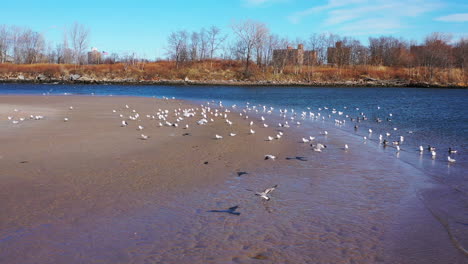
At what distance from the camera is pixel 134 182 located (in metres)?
8.25

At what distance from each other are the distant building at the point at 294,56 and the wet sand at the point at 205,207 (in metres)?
91.7

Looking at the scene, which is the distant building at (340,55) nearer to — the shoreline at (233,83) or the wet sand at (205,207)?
the shoreline at (233,83)

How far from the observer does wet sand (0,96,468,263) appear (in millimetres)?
5188

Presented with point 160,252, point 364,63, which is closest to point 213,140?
point 160,252

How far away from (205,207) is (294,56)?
105 m

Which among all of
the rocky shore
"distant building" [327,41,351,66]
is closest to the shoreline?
the rocky shore

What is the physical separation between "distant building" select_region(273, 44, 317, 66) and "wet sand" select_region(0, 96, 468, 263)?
301 ft

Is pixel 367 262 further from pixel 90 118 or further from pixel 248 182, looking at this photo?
pixel 90 118

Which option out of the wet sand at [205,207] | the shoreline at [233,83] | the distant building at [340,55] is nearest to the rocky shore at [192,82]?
the shoreline at [233,83]

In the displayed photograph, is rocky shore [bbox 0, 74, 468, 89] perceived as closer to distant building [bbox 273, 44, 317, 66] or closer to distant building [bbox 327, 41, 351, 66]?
distant building [bbox 273, 44, 317, 66]

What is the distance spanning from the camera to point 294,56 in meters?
108

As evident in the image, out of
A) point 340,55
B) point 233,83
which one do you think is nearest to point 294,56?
point 340,55

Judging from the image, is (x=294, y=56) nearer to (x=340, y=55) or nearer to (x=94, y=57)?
(x=340, y=55)

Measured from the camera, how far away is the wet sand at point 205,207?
5.19m
